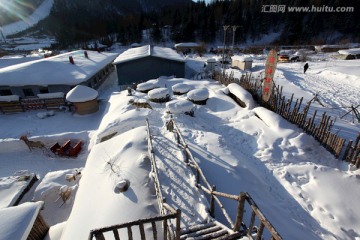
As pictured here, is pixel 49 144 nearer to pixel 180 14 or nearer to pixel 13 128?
pixel 13 128

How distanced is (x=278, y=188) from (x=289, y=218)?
4.78ft

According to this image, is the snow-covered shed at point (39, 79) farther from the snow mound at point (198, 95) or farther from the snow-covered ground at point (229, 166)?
the snow mound at point (198, 95)

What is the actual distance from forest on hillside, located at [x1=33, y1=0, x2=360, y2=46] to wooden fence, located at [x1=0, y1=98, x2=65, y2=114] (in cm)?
4745

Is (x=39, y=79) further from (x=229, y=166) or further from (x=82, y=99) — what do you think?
(x=229, y=166)

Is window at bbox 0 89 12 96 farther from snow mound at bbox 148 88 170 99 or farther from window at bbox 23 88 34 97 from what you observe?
snow mound at bbox 148 88 170 99

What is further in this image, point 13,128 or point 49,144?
point 13,128

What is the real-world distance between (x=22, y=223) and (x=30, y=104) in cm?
1652

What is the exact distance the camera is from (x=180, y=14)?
240 ft

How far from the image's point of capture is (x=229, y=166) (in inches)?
305

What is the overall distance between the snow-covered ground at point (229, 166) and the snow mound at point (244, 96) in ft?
2.12

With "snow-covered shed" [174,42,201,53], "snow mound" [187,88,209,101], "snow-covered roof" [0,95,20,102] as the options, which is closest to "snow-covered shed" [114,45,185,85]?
"snow mound" [187,88,209,101]

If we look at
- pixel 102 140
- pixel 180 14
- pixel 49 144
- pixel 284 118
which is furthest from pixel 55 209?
pixel 180 14

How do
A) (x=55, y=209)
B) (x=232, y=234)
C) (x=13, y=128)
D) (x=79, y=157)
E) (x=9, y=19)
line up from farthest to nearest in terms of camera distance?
(x=9, y=19), (x=13, y=128), (x=79, y=157), (x=55, y=209), (x=232, y=234)

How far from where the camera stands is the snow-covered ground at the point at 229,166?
6.17 metres
